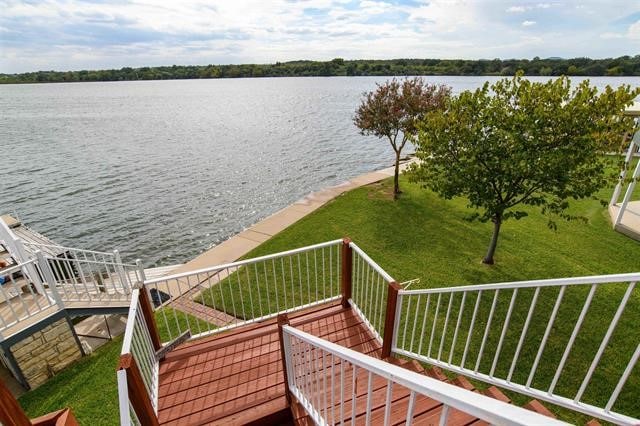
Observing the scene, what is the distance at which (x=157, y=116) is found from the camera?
41812mm

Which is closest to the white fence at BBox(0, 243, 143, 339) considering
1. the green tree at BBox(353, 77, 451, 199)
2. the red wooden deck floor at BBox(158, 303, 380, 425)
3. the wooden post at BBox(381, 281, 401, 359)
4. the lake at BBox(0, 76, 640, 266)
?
the red wooden deck floor at BBox(158, 303, 380, 425)

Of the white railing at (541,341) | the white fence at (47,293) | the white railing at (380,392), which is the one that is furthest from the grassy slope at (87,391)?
the white railing at (541,341)

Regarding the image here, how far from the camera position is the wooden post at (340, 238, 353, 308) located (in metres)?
5.00

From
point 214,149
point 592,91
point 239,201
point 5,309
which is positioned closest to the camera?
point 592,91

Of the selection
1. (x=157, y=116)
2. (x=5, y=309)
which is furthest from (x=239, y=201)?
(x=157, y=116)

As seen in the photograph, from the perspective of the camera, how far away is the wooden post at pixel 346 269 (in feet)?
16.4

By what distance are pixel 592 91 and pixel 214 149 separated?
77.4 feet

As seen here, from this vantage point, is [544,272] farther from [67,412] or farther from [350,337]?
[67,412]

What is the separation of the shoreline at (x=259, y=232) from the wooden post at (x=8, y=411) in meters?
6.30

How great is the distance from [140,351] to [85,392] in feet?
8.74

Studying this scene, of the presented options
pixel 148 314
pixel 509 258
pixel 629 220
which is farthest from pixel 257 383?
pixel 629 220

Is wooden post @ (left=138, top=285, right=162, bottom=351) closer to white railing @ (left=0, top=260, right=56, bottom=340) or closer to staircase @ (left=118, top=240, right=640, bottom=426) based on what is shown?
staircase @ (left=118, top=240, right=640, bottom=426)

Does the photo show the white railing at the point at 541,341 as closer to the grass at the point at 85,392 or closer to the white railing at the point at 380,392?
the white railing at the point at 380,392

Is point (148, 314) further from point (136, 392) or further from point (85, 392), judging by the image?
point (85, 392)
